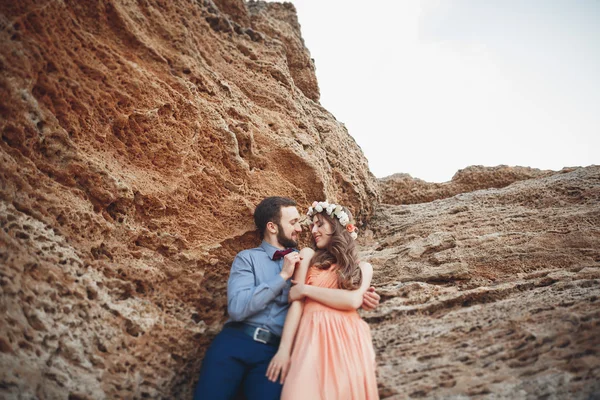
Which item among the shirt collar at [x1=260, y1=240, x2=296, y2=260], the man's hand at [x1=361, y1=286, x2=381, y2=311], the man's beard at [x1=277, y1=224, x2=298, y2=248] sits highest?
the man's beard at [x1=277, y1=224, x2=298, y2=248]

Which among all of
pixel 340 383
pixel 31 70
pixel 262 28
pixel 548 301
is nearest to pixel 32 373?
pixel 340 383

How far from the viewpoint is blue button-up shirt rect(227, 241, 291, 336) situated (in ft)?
11.5

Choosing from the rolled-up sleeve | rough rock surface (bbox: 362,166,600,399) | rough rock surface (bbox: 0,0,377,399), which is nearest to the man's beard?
rough rock surface (bbox: 0,0,377,399)

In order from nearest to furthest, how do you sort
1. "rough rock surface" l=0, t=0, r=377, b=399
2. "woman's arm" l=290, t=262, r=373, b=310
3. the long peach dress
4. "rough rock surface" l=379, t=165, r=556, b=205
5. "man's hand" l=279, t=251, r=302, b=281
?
"rough rock surface" l=0, t=0, r=377, b=399 < the long peach dress < "woman's arm" l=290, t=262, r=373, b=310 < "man's hand" l=279, t=251, r=302, b=281 < "rough rock surface" l=379, t=165, r=556, b=205

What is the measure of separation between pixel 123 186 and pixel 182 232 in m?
0.84

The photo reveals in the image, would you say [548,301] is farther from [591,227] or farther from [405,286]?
[591,227]

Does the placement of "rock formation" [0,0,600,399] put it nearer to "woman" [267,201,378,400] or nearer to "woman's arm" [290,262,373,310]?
"woman" [267,201,378,400]

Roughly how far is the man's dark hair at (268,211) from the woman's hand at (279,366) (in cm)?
161

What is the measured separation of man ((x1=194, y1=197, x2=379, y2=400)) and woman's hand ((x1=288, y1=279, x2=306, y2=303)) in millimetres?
98

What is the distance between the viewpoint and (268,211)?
4.50m

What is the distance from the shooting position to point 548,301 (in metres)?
3.55

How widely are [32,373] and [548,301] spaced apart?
448 cm

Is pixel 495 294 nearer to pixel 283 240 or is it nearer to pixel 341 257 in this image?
pixel 341 257

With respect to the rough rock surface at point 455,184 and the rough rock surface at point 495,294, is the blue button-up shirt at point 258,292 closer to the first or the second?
the rough rock surface at point 495,294
